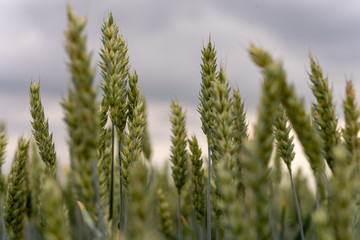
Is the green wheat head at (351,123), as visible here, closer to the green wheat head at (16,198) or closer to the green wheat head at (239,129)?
the green wheat head at (239,129)

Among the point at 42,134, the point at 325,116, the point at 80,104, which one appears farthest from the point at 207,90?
the point at 80,104

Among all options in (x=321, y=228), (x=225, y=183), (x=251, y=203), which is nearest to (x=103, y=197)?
(x=225, y=183)

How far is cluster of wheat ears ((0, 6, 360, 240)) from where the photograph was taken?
1378 mm

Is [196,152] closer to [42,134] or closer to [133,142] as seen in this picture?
[133,142]

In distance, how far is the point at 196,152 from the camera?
3492mm

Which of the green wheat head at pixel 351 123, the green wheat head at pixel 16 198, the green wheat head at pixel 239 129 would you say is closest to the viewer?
the green wheat head at pixel 351 123

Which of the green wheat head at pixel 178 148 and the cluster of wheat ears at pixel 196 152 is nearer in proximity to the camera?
the cluster of wheat ears at pixel 196 152

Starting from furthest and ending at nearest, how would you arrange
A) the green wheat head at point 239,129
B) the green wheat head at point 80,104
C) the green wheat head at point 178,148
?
the green wheat head at point 178,148 < the green wheat head at point 239,129 < the green wheat head at point 80,104

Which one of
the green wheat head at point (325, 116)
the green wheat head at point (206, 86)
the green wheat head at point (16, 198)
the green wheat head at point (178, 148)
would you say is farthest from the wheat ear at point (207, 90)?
the green wheat head at point (16, 198)

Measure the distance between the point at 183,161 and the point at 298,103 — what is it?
1.62m

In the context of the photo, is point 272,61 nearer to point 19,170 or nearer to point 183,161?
point 183,161

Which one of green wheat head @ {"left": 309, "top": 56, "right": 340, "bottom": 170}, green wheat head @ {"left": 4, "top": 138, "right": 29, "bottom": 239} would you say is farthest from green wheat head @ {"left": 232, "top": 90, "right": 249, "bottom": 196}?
green wheat head @ {"left": 4, "top": 138, "right": 29, "bottom": 239}

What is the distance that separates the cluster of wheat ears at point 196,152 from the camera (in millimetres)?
1378

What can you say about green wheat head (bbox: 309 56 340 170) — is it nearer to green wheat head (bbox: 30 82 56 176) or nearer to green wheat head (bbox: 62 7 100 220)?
green wheat head (bbox: 62 7 100 220)
